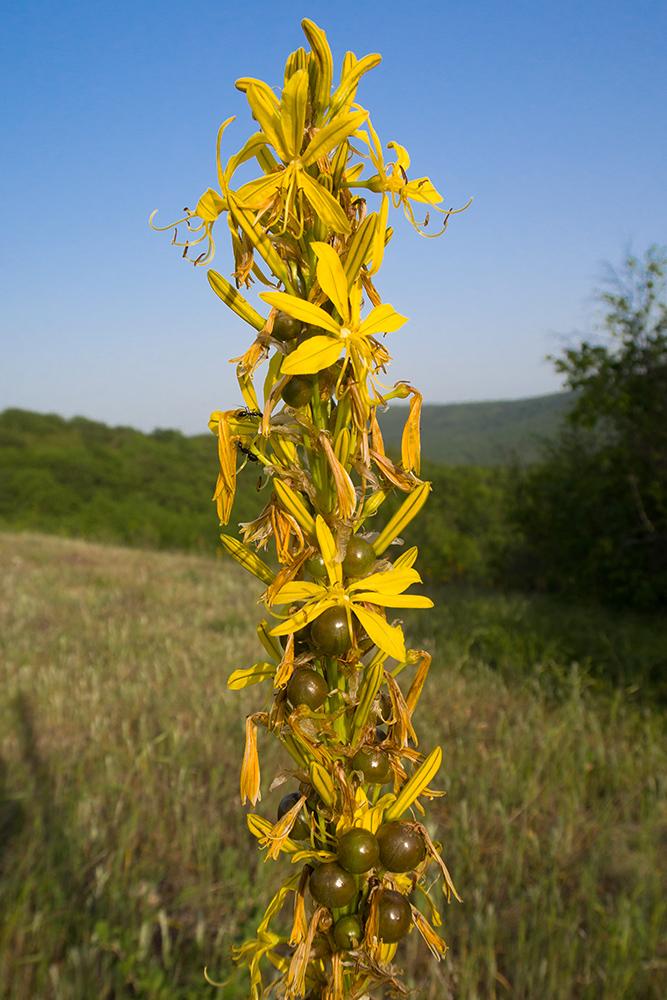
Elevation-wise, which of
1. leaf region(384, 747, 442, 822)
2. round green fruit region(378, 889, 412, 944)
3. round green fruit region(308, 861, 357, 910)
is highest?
leaf region(384, 747, 442, 822)

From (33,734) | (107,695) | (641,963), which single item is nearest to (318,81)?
(641,963)

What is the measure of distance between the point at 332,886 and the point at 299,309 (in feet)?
2.82

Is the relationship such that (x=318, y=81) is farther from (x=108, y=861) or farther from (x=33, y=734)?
(x=33, y=734)

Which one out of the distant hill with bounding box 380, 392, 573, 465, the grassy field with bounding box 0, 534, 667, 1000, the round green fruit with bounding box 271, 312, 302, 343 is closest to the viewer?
the round green fruit with bounding box 271, 312, 302, 343

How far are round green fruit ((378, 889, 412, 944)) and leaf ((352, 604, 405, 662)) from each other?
0.40 m

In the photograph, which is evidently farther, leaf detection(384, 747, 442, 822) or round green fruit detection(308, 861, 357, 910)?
leaf detection(384, 747, 442, 822)

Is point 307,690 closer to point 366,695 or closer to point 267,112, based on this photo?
point 366,695

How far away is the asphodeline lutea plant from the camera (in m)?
0.88

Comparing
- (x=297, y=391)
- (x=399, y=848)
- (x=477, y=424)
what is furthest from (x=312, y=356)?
(x=477, y=424)

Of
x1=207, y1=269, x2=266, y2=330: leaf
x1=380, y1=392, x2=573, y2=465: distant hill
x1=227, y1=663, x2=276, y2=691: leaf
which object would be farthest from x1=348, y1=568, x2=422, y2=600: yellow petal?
x1=380, y1=392, x2=573, y2=465: distant hill

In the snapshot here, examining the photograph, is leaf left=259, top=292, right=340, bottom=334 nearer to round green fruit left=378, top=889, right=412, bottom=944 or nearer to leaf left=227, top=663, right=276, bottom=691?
leaf left=227, top=663, right=276, bottom=691

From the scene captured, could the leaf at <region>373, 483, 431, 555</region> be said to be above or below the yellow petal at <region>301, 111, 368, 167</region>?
below

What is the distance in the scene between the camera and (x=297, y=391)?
0.89 meters

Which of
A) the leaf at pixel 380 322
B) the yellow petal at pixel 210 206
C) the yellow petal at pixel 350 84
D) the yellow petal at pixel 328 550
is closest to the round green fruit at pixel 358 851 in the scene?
the yellow petal at pixel 328 550
